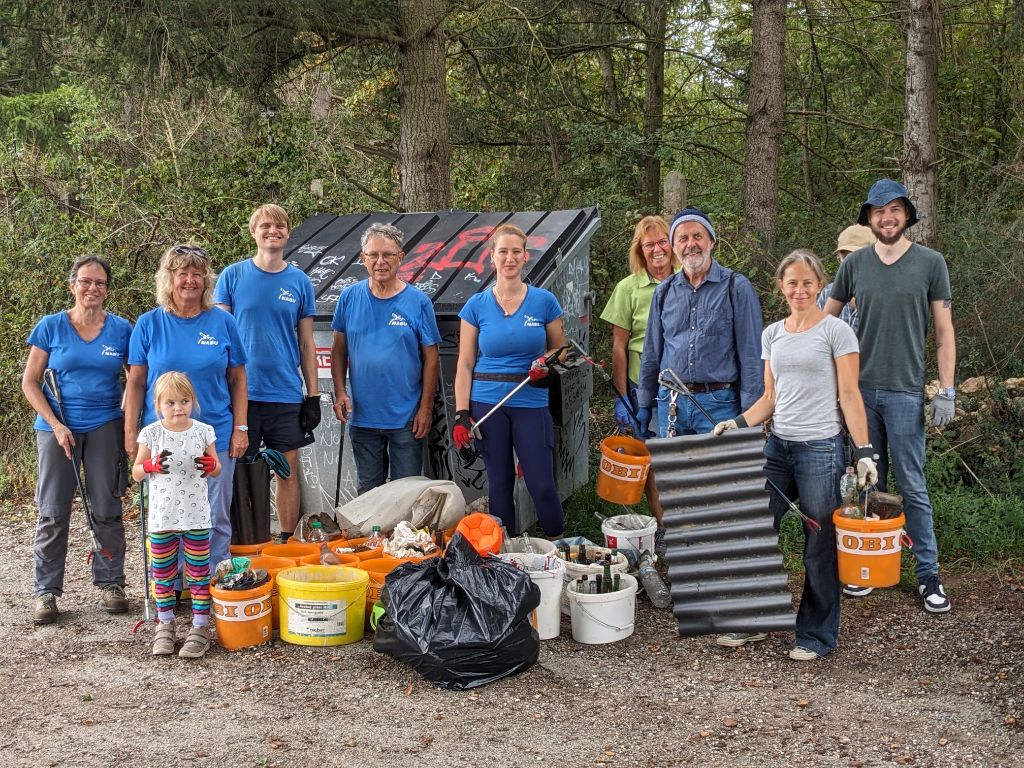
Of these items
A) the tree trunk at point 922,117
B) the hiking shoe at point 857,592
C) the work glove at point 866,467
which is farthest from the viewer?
the tree trunk at point 922,117

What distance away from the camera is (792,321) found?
4.39 m

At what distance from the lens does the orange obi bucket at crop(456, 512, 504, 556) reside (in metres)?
4.97

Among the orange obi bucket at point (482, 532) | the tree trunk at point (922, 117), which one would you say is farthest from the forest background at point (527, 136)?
the orange obi bucket at point (482, 532)

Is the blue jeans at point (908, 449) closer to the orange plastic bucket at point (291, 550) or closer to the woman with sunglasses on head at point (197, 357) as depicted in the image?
the orange plastic bucket at point (291, 550)

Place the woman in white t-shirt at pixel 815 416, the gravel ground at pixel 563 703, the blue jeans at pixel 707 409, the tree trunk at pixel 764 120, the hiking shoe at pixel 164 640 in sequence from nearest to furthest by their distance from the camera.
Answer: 1. the gravel ground at pixel 563 703
2. the woman in white t-shirt at pixel 815 416
3. the hiking shoe at pixel 164 640
4. the blue jeans at pixel 707 409
5. the tree trunk at pixel 764 120

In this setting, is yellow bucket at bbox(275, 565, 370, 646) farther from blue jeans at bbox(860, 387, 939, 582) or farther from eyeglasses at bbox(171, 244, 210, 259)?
blue jeans at bbox(860, 387, 939, 582)

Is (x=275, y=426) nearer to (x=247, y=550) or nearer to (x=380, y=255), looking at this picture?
(x=247, y=550)

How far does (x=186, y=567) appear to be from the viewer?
189 inches

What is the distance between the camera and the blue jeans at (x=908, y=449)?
16.1ft

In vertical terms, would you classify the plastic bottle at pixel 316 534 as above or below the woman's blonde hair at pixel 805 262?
below

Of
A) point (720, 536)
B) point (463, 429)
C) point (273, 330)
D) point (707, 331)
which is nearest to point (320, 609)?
point (463, 429)

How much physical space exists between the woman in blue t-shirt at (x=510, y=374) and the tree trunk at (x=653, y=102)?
645 cm

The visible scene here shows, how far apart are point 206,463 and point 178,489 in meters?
0.18

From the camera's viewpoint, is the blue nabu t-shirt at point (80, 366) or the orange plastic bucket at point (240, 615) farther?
the blue nabu t-shirt at point (80, 366)
